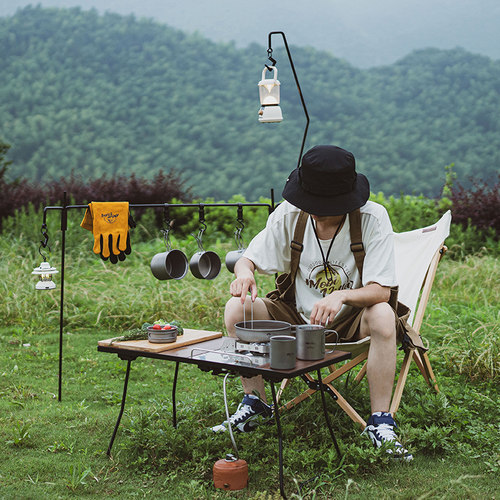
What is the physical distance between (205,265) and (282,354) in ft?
4.30

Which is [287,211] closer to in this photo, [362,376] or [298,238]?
[298,238]

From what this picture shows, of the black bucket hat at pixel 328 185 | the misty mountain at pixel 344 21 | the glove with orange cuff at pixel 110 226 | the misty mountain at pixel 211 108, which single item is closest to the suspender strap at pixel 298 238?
the black bucket hat at pixel 328 185

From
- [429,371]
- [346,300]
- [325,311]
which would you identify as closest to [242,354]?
[325,311]

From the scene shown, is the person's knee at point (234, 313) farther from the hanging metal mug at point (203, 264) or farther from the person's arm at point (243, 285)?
the hanging metal mug at point (203, 264)

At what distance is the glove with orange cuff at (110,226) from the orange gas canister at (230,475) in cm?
125

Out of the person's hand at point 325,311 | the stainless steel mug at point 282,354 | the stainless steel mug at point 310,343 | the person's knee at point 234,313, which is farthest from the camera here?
the person's knee at point 234,313

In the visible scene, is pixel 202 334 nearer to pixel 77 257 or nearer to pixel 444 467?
pixel 444 467

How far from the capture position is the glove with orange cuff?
10.6 feet

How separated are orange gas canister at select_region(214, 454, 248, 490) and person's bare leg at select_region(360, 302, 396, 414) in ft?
2.13

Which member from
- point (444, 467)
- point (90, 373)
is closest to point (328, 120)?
point (90, 373)

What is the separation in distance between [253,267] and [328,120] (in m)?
17.1

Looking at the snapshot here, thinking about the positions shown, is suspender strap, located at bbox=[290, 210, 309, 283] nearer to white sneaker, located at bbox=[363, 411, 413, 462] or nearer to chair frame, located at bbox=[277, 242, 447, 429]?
chair frame, located at bbox=[277, 242, 447, 429]

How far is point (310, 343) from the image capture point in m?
2.34

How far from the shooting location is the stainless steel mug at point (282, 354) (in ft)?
7.21
